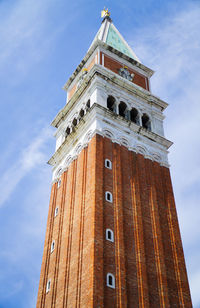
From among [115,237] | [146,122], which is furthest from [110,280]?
[146,122]

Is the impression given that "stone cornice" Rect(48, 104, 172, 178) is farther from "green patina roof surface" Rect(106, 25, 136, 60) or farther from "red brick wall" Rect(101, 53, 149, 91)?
"green patina roof surface" Rect(106, 25, 136, 60)

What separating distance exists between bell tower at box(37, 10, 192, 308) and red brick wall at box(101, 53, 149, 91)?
161 mm

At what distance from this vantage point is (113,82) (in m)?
42.6

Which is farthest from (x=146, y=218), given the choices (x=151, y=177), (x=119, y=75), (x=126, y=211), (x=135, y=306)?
(x=119, y=75)

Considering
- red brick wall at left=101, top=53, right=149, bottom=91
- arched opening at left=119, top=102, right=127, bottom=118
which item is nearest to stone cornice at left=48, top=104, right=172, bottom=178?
arched opening at left=119, top=102, right=127, bottom=118

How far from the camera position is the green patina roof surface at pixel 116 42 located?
50650 millimetres

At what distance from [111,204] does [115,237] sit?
2.93 meters

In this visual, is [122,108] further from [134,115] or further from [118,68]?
[118,68]

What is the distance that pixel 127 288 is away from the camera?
26844 mm

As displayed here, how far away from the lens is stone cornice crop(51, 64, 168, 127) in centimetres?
4221

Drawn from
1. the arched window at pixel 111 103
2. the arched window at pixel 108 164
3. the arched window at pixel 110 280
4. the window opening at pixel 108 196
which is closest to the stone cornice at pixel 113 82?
the arched window at pixel 111 103

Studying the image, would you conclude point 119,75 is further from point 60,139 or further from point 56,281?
point 56,281

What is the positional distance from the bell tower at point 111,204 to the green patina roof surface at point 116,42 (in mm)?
3757

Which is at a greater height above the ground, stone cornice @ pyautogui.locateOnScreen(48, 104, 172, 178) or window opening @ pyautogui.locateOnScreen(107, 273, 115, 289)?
stone cornice @ pyautogui.locateOnScreen(48, 104, 172, 178)
